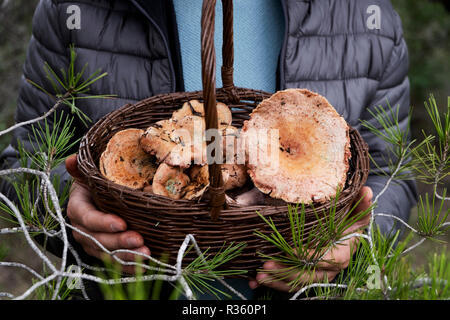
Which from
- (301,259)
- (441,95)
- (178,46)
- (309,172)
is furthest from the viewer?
(441,95)

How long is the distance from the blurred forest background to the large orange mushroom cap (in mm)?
2424

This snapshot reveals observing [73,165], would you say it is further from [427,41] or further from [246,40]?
[427,41]

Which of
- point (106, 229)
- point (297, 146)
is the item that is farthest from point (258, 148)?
point (106, 229)

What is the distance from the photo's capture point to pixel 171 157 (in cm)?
105

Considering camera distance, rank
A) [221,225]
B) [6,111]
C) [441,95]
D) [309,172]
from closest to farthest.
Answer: [221,225], [309,172], [6,111], [441,95]

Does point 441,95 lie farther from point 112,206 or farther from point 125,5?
point 112,206

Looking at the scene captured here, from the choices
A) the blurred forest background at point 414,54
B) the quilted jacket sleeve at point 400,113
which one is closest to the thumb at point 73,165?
the quilted jacket sleeve at point 400,113

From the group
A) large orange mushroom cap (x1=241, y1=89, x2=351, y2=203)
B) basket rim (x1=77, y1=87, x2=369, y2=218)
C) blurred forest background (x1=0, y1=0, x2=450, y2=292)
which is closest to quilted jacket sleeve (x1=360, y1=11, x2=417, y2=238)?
basket rim (x1=77, y1=87, x2=369, y2=218)

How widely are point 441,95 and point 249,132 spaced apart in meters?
3.22

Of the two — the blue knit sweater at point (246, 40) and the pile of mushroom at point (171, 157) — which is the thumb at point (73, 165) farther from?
the blue knit sweater at point (246, 40)

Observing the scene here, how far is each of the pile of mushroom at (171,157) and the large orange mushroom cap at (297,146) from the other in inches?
3.4

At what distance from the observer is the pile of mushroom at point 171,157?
1048mm
